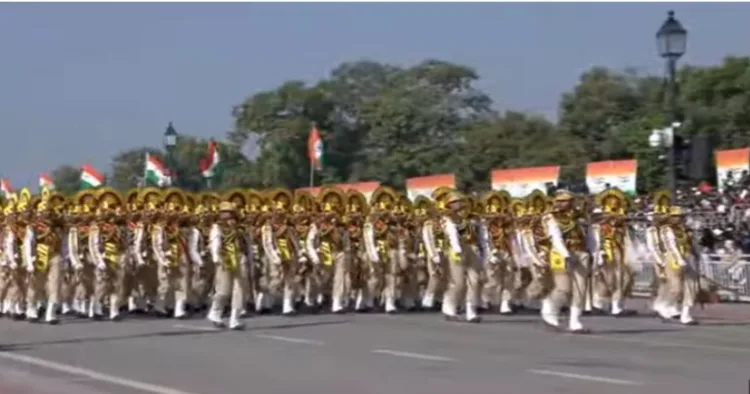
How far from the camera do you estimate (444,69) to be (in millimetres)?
67188

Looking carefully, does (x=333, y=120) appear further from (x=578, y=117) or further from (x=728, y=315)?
(x=728, y=315)

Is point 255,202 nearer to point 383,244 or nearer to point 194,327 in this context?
point 383,244

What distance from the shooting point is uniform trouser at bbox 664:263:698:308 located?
24031 mm

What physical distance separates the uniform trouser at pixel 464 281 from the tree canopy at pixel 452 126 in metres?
27.7

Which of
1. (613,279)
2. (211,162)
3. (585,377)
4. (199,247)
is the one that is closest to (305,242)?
(199,247)

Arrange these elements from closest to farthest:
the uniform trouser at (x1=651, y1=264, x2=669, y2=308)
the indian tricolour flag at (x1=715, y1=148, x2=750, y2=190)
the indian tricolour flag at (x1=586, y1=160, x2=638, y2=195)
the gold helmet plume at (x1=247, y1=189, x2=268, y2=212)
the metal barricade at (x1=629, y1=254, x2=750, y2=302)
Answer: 1. the uniform trouser at (x1=651, y1=264, x2=669, y2=308)
2. the gold helmet plume at (x1=247, y1=189, x2=268, y2=212)
3. the metal barricade at (x1=629, y1=254, x2=750, y2=302)
4. the indian tricolour flag at (x1=715, y1=148, x2=750, y2=190)
5. the indian tricolour flag at (x1=586, y1=160, x2=638, y2=195)

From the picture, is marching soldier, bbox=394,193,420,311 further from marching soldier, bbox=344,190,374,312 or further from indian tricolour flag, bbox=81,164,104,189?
indian tricolour flag, bbox=81,164,104,189

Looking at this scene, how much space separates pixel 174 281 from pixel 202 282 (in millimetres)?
577

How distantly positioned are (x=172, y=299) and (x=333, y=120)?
122 feet

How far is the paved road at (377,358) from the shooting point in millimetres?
14734

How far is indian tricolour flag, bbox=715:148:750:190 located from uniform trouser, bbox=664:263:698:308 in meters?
13.4

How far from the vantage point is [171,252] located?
2753cm

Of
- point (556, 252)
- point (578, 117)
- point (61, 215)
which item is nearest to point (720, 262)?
point (556, 252)

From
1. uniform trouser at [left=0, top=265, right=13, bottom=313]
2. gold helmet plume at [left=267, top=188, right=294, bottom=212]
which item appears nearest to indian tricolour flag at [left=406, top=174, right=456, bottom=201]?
gold helmet plume at [left=267, top=188, right=294, bottom=212]
